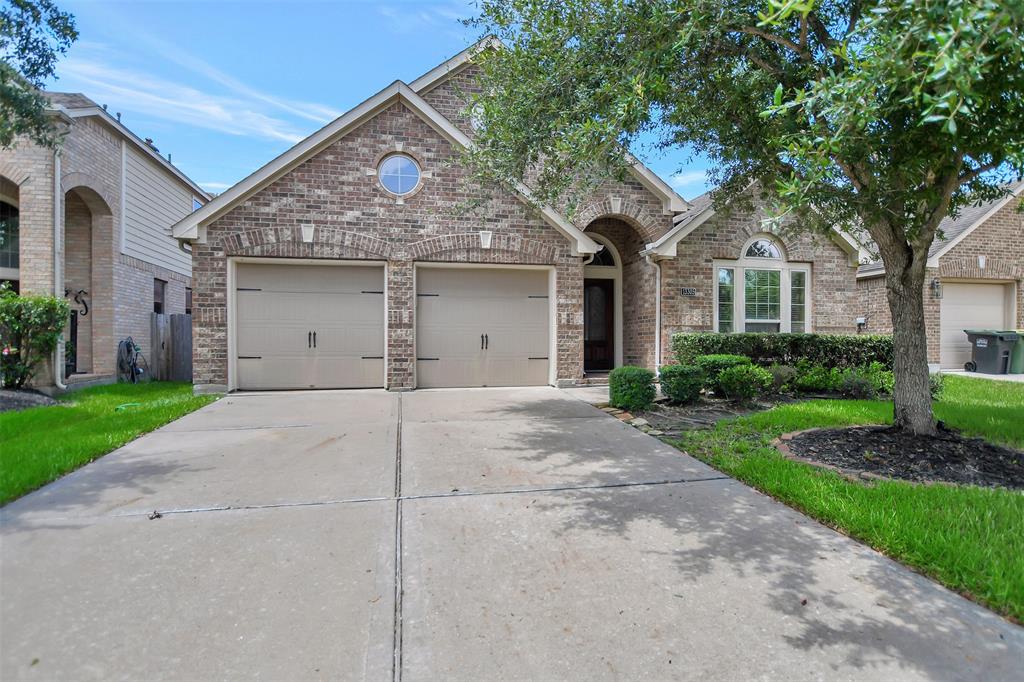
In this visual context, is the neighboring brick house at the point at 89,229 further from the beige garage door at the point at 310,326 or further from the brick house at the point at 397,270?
the beige garage door at the point at 310,326

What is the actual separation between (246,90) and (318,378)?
222 inches

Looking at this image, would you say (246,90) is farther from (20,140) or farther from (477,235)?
(477,235)

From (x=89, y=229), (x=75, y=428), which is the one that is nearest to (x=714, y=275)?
(x=75, y=428)

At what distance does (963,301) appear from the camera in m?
13.9

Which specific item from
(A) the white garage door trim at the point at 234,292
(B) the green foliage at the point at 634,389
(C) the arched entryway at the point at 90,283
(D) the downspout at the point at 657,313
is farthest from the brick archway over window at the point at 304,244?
(D) the downspout at the point at 657,313

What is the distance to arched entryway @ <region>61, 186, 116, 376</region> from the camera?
11312 mm

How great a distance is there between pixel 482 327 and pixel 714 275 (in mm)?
5290

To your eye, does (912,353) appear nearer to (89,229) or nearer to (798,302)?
(798,302)

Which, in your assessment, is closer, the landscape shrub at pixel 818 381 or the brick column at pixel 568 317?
the landscape shrub at pixel 818 381

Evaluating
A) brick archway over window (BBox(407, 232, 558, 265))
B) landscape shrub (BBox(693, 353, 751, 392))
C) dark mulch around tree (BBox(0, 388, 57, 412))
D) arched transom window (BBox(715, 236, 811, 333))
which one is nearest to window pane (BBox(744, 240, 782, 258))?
arched transom window (BBox(715, 236, 811, 333))

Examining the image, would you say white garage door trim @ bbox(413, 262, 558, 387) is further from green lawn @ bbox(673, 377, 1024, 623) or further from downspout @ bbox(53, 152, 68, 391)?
downspout @ bbox(53, 152, 68, 391)

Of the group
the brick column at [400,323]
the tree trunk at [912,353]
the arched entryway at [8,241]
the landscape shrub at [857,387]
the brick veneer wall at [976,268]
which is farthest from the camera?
the brick veneer wall at [976,268]

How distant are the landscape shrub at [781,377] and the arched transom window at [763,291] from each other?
8.03ft

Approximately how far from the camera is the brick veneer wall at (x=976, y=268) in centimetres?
1350
